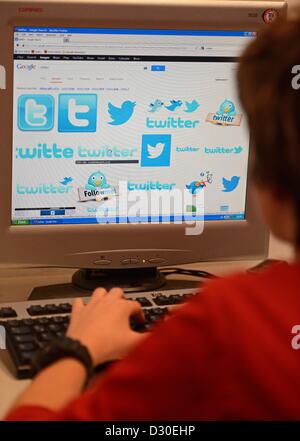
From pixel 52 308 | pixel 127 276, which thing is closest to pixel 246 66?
pixel 52 308

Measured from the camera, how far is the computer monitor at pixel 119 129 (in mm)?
1262

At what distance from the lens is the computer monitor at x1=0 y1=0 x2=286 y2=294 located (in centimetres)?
126

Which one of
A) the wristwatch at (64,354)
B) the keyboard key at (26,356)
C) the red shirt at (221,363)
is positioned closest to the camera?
the red shirt at (221,363)

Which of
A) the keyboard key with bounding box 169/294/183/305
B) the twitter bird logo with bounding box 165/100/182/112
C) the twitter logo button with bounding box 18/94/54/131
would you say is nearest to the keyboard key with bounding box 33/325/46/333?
the keyboard key with bounding box 169/294/183/305

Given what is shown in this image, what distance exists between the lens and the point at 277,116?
69 centimetres

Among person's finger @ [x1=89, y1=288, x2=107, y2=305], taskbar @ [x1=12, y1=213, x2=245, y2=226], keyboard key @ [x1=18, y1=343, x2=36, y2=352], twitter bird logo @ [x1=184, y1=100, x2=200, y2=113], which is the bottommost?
keyboard key @ [x1=18, y1=343, x2=36, y2=352]

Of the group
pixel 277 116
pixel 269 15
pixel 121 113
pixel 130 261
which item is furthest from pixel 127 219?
pixel 277 116

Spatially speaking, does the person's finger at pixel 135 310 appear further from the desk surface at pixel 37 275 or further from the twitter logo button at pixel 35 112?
the twitter logo button at pixel 35 112

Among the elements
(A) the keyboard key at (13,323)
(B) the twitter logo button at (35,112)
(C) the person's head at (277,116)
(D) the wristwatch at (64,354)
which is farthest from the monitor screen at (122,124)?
(C) the person's head at (277,116)

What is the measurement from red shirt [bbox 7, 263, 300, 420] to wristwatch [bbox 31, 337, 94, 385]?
18cm

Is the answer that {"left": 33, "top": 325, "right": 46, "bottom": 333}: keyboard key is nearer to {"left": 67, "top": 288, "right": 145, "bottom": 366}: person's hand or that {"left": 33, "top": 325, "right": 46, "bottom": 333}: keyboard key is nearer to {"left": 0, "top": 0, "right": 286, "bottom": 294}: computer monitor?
{"left": 67, "top": 288, "right": 145, "bottom": 366}: person's hand

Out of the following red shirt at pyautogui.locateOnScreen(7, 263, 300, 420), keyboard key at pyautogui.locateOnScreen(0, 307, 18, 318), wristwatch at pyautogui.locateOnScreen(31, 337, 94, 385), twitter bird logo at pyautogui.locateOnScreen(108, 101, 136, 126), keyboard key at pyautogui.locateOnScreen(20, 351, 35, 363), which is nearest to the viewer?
red shirt at pyautogui.locateOnScreen(7, 263, 300, 420)

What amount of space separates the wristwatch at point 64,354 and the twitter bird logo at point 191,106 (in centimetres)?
55

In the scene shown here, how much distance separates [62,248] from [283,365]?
72cm
